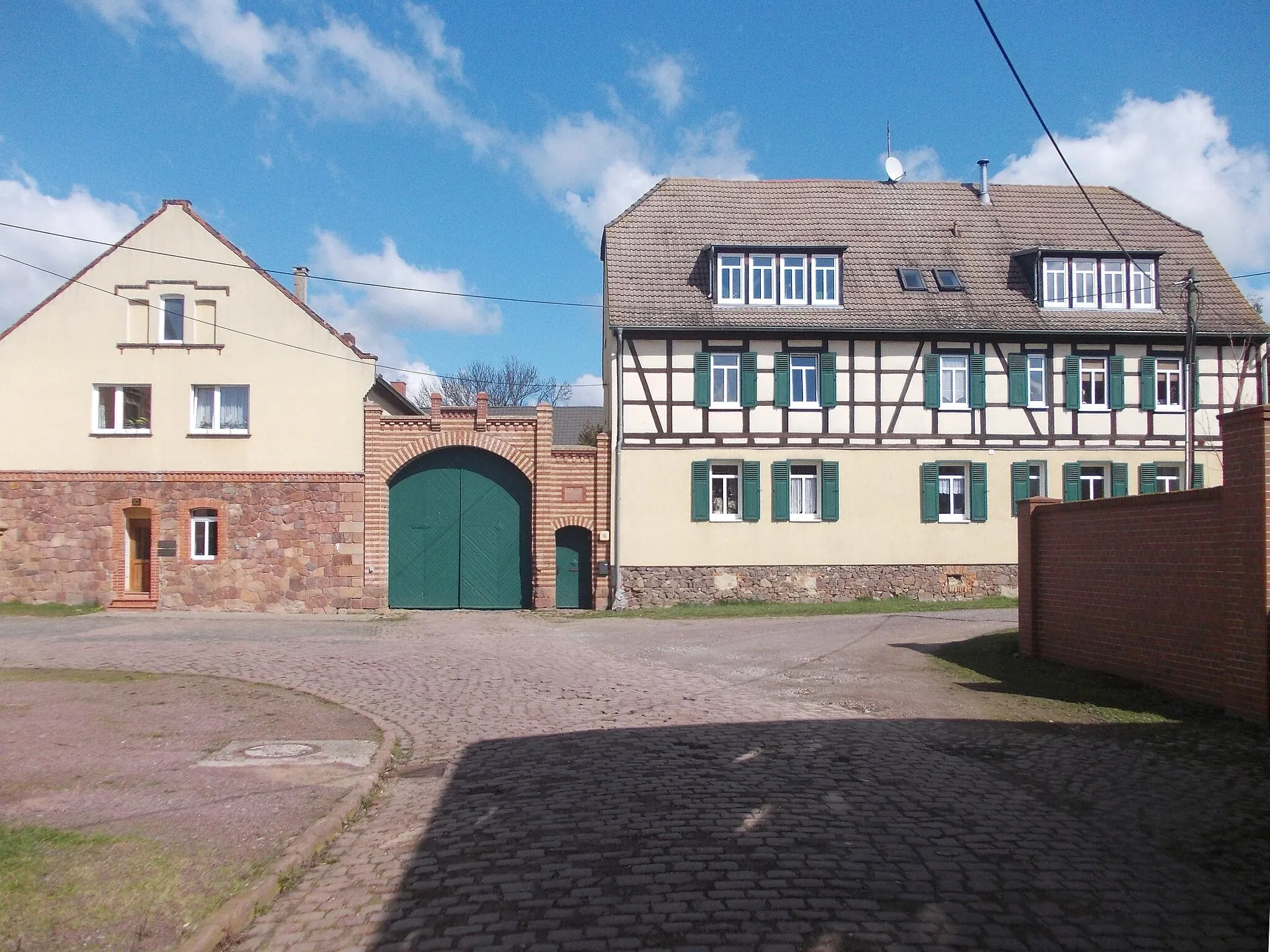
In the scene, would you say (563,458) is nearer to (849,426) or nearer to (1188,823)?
(849,426)

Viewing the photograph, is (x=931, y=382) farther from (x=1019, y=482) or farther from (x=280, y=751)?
(x=280, y=751)

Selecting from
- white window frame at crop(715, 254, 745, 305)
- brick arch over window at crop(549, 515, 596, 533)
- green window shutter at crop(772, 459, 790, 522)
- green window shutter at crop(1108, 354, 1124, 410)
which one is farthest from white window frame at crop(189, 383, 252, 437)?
green window shutter at crop(1108, 354, 1124, 410)

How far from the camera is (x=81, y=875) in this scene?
518 centimetres

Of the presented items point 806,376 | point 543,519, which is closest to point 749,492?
point 806,376

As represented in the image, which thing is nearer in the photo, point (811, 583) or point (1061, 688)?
point (1061, 688)

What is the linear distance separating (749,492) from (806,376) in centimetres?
339

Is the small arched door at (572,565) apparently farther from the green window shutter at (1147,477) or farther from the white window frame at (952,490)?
the green window shutter at (1147,477)

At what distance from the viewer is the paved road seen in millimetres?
4754

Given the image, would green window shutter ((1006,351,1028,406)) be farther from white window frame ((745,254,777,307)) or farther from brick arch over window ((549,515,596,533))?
brick arch over window ((549,515,596,533))

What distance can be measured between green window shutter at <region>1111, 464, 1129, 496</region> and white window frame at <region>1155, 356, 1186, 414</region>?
1.74 metres

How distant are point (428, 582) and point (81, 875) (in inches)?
787

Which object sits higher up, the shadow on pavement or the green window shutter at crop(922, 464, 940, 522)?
the green window shutter at crop(922, 464, 940, 522)

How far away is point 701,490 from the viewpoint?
2503 cm

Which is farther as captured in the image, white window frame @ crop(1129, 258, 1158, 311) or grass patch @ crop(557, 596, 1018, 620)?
white window frame @ crop(1129, 258, 1158, 311)
